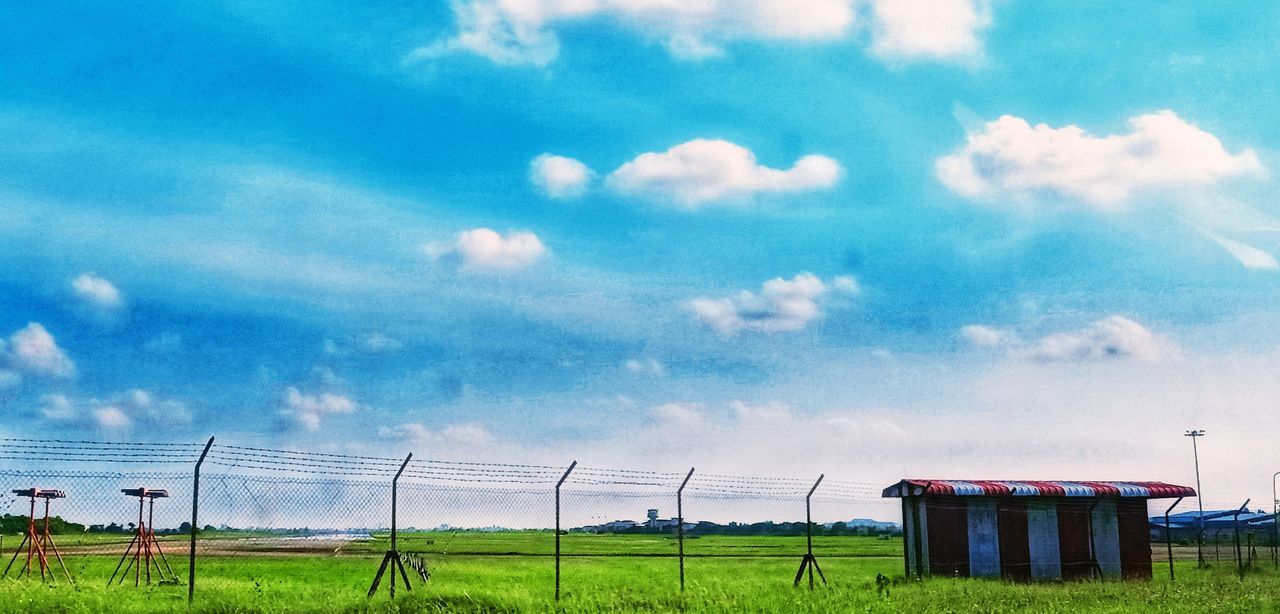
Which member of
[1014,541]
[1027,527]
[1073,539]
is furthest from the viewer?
[1073,539]

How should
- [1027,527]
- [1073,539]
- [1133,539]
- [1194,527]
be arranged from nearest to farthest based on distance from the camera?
1. [1027,527]
2. [1073,539]
3. [1133,539]
4. [1194,527]

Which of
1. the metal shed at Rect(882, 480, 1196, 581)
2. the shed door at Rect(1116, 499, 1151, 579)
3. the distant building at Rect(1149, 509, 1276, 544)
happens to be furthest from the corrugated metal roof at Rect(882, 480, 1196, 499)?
the distant building at Rect(1149, 509, 1276, 544)

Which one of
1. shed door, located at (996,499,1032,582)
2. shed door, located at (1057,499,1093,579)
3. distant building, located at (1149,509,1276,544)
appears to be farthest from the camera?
distant building, located at (1149,509,1276,544)

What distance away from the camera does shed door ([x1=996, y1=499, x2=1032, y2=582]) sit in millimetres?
26422

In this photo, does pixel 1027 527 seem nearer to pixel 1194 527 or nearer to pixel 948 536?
pixel 948 536

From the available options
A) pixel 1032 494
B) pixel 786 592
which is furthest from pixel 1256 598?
pixel 786 592

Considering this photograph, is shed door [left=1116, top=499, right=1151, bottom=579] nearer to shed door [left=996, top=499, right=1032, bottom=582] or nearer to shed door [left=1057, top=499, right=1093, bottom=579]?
shed door [left=1057, top=499, right=1093, bottom=579]

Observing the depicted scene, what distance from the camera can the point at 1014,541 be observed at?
26.6m

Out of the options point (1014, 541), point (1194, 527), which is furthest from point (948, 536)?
point (1194, 527)

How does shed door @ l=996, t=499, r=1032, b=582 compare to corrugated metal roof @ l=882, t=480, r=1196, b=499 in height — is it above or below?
below

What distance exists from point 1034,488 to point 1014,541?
141 centimetres

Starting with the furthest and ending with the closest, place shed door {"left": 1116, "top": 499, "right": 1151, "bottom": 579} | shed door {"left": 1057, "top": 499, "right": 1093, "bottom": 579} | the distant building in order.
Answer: the distant building < shed door {"left": 1116, "top": 499, "right": 1151, "bottom": 579} < shed door {"left": 1057, "top": 499, "right": 1093, "bottom": 579}

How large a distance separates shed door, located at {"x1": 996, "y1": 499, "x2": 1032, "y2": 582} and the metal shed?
25 millimetres

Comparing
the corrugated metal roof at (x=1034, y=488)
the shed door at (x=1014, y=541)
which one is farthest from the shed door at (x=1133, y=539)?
the shed door at (x=1014, y=541)
